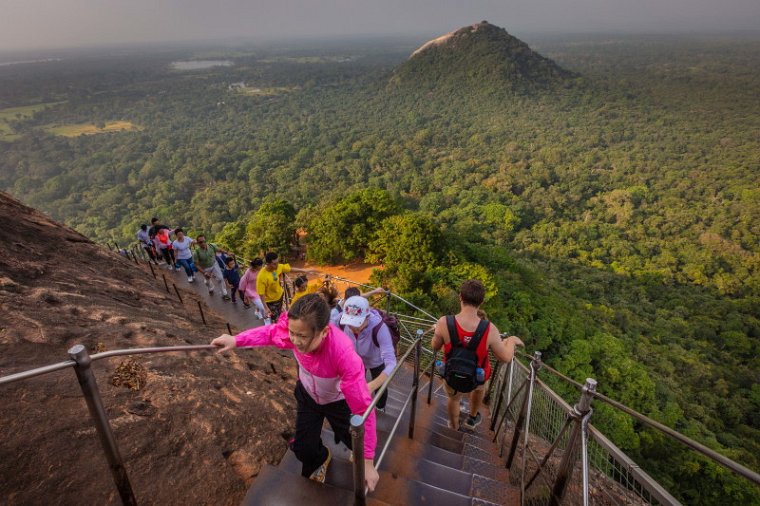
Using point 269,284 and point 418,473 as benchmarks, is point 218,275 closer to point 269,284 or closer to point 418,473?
point 269,284

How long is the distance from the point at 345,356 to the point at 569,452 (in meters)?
1.41

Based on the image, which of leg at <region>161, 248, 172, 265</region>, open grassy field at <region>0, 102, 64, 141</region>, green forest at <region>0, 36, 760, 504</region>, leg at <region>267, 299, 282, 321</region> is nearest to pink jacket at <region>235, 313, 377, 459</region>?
leg at <region>267, 299, 282, 321</region>

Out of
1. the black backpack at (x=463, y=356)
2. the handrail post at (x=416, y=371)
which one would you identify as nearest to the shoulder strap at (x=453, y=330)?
the black backpack at (x=463, y=356)

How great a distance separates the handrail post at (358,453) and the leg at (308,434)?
2.32ft

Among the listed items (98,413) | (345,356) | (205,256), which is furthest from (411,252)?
(98,413)

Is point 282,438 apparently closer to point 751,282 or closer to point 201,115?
point 751,282

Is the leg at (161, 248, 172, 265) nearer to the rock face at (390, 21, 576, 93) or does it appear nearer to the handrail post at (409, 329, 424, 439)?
the handrail post at (409, 329, 424, 439)

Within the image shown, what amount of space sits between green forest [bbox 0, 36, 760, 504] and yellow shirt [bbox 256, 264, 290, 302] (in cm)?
891

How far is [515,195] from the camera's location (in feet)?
151

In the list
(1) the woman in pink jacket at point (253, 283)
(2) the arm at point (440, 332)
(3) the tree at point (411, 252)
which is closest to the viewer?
(2) the arm at point (440, 332)

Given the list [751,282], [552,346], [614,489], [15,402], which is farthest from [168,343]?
[751,282]

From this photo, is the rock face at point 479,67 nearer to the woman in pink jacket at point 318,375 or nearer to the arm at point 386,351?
the arm at point 386,351

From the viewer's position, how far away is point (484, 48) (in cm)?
11038

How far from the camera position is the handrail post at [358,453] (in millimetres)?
1599
